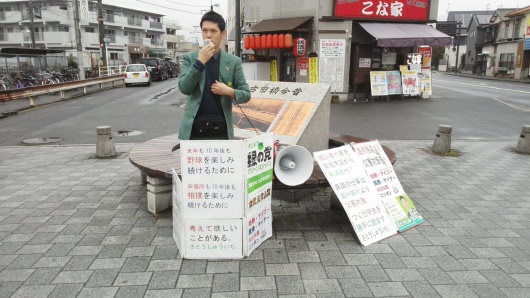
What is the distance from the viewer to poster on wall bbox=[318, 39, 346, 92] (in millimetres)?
15562

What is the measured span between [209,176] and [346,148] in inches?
64.4

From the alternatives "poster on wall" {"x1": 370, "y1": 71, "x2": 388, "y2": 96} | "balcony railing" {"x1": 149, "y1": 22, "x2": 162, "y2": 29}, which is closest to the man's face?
"poster on wall" {"x1": 370, "y1": 71, "x2": 388, "y2": 96}

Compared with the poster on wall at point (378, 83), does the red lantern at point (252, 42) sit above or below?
above

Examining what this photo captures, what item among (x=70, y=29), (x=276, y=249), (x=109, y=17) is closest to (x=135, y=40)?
(x=109, y=17)

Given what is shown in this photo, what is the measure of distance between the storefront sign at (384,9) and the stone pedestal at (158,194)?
12990mm

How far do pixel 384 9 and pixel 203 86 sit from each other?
1489 cm

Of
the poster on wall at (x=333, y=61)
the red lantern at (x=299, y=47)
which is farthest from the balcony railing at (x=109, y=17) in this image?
the poster on wall at (x=333, y=61)

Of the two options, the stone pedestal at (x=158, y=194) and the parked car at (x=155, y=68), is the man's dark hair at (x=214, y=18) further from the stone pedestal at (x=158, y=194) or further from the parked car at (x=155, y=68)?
the parked car at (x=155, y=68)

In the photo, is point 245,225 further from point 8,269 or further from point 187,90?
→ point 8,269

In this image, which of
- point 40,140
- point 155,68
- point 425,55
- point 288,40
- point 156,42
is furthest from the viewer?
point 156,42

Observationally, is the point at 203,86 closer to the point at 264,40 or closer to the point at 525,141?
the point at 525,141

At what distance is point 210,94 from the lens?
11.5 ft

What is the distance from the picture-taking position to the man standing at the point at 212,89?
3275mm

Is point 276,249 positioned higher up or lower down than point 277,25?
lower down
